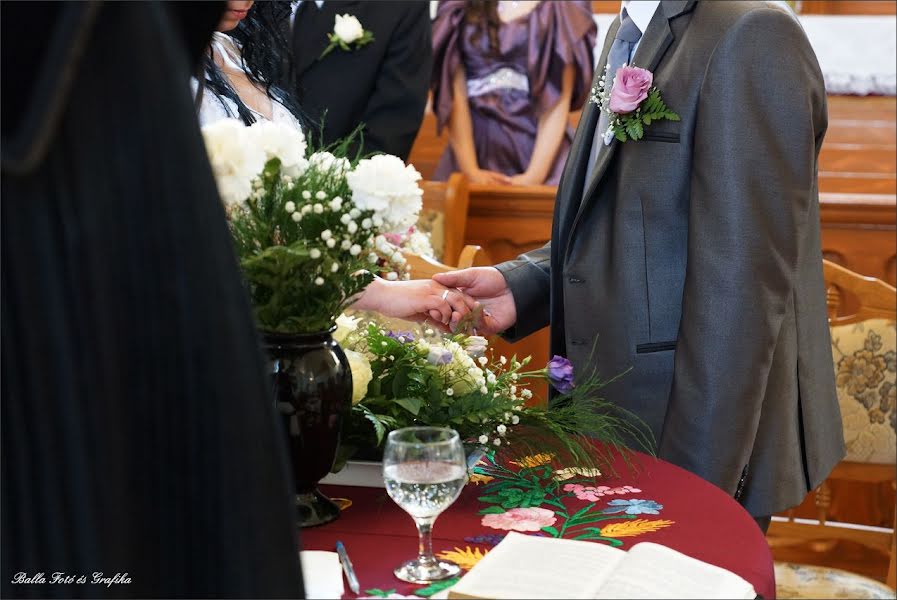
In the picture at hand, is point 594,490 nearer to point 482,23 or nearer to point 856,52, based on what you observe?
point 482,23

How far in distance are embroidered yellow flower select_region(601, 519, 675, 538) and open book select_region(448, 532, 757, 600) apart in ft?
0.36

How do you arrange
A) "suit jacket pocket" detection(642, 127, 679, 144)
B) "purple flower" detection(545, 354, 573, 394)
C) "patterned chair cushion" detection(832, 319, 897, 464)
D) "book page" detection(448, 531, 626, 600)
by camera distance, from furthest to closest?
"patterned chair cushion" detection(832, 319, 897, 464)
"suit jacket pocket" detection(642, 127, 679, 144)
"purple flower" detection(545, 354, 573, 394)
"book page" detection(448, 531, 626, 600)

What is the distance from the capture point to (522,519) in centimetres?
142

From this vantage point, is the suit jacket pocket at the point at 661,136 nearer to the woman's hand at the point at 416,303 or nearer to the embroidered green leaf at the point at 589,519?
the woman's hand at the point at 416,303

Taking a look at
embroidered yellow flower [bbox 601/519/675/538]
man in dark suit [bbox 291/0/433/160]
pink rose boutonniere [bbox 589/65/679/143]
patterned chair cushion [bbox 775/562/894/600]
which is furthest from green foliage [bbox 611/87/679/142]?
man in dark suit [bbox 291/0/433/160]

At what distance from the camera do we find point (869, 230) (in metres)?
3.71

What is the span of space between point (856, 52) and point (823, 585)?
4.04 metres

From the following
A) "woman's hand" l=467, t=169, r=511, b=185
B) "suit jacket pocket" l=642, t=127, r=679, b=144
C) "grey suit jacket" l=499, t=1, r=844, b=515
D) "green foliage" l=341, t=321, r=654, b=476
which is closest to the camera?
"green foliage" l=341, t=321, r=654, b=476

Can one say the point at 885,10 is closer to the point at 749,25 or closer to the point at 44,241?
the point at 749,25

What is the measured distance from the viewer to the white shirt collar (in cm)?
225

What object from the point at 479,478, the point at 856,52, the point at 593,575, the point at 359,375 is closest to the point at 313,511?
the point at 359,375

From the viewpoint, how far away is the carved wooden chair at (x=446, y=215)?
3.94m

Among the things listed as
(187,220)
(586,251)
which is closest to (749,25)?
(586,251)

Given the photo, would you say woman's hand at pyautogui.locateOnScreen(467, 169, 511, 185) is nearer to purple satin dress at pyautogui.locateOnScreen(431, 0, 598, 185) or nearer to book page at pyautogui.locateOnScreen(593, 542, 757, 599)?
purple satin dress at pyautogui.locateOnScreen(431, 0, 598, 185)
